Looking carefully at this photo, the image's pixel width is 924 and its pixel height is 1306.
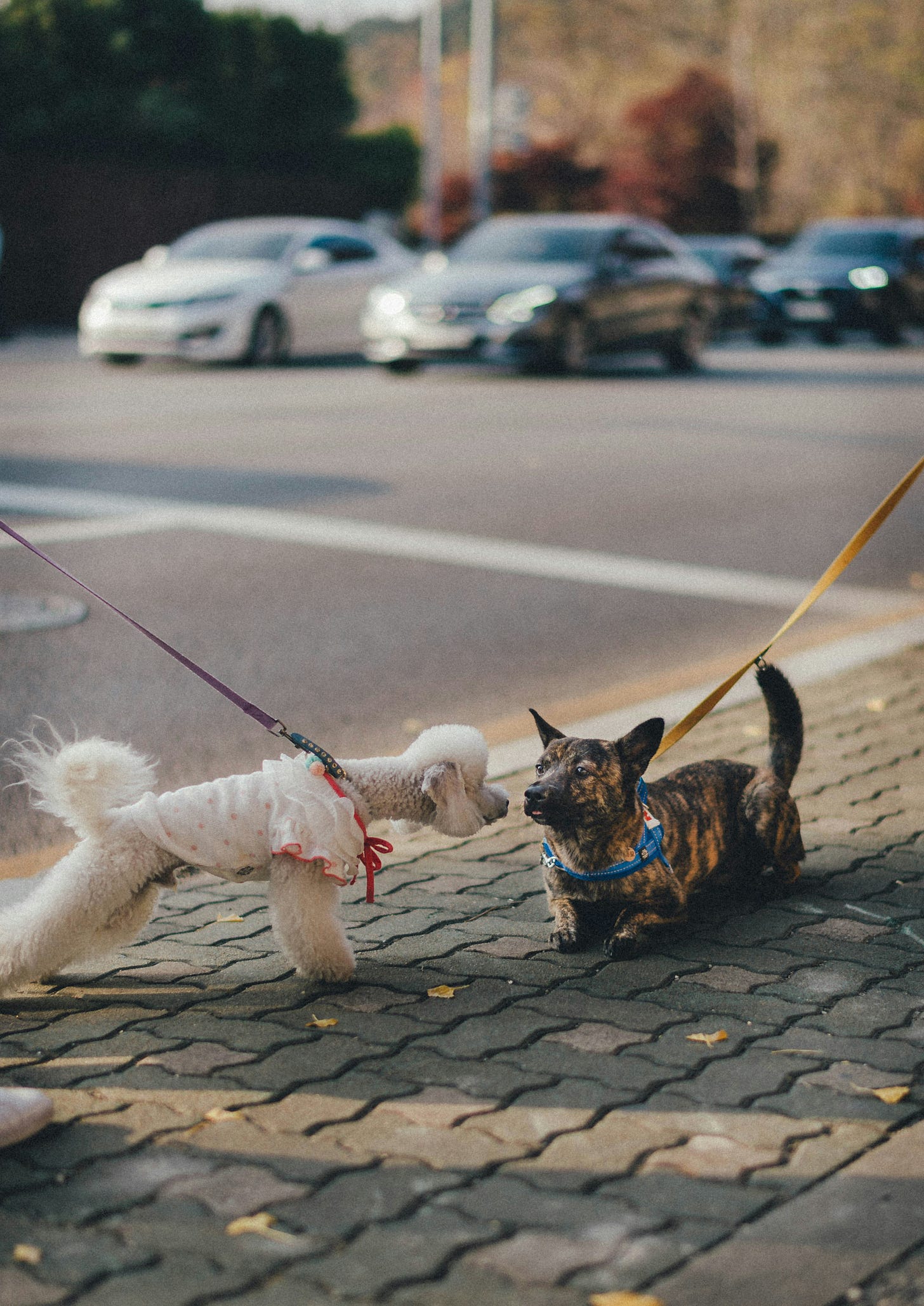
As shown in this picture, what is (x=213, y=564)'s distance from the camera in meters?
8.80

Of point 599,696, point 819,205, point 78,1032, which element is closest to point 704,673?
point 599,696

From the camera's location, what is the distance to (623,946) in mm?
3957

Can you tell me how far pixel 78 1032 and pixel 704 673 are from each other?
378 centimetres

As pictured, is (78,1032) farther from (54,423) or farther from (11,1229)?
(54,423)

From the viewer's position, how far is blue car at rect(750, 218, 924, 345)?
2480 cm

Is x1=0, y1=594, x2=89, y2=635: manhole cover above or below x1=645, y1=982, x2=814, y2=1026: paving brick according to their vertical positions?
below

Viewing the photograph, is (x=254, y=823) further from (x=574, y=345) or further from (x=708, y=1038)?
(x=574, y=345)

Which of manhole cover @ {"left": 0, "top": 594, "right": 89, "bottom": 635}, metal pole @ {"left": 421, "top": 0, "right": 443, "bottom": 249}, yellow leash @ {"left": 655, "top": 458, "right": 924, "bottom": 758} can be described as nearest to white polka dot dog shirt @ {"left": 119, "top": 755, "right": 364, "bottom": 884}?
yellow leash @ {"left": 655, "top": 458, "right": 924, "bottom": 758}

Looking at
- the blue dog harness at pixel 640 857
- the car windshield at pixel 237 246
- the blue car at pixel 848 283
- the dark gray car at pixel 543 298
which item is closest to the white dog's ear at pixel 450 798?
the blue dog harness at pixel 640 857

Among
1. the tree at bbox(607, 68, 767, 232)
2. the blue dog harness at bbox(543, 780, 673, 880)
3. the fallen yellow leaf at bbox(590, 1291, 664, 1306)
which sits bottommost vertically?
the fallen yellow leaf at bbox(590, 1291, 664, 1306)

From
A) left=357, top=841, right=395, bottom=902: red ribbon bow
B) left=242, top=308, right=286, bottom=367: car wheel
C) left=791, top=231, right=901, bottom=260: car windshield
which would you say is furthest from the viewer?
left=791, top=231, right=901, bottom=260: car windshield

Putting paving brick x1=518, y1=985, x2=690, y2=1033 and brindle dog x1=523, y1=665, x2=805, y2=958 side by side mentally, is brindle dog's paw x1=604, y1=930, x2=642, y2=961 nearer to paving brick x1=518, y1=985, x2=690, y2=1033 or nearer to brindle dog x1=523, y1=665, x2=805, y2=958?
brindle dog x1=523, y1=665, x2=805, y2=958

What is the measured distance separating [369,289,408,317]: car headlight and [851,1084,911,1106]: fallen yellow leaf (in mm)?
16187

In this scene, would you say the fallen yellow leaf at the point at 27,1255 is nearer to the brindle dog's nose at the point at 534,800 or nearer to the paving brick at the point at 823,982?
the brindle dog's nose at the point at 534,800
